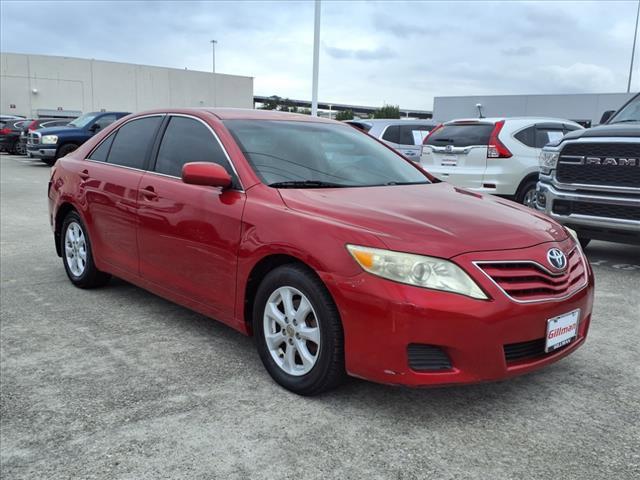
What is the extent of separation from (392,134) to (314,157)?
8.81m

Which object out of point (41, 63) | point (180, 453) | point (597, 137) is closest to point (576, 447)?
point (180, 453)

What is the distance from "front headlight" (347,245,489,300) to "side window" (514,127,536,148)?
22.8 ft

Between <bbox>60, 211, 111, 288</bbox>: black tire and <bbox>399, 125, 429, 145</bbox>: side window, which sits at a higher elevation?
<bbox>399, 125, 429, 145</bbox>: side window

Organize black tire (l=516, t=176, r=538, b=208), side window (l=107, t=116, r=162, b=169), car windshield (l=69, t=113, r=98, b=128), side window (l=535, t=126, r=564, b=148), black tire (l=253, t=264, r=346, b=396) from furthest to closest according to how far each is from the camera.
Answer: car windshield (l=69, t=113, r=98, b=128) < side window (l=535, t=126, r=564, b=148) < black tire (l=516, t=176, r=538, b=208) < side window (l=107, t=116, r=162, b=169) < black tire (l=253, t=264, r=346, b=396)

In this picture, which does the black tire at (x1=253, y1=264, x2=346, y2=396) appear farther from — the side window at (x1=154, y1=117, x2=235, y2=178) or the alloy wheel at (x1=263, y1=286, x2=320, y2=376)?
the side window at (x1=154, y1=117, x2=235, y2=178)

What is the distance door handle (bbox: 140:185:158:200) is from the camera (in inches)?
163

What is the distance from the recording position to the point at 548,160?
22.5 ft

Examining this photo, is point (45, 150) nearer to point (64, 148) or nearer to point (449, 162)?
point (64, 148)

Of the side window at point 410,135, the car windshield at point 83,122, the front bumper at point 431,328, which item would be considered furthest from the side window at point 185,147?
the car windshield at point 83,122

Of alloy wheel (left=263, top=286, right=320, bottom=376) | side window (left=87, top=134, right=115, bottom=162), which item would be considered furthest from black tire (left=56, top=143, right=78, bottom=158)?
alloy wheel (left=263, top=286, right=320, bottom=376)

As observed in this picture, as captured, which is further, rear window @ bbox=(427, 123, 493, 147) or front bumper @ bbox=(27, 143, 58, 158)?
front bumper @ bbox=(27, 143, 58, 158)

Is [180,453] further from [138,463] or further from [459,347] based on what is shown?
[459,347]

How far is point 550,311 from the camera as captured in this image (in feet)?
9.63

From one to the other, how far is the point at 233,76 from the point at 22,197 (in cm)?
4850
